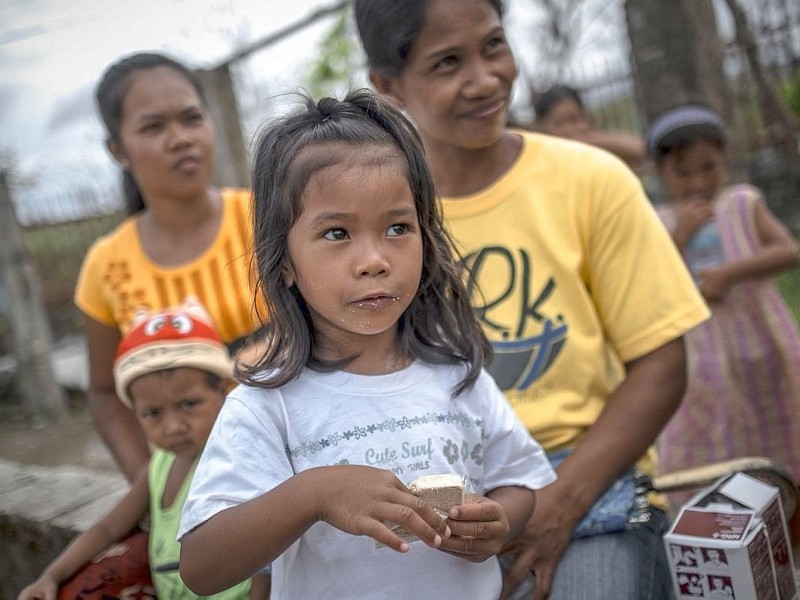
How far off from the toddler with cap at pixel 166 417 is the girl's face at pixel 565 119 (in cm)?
303

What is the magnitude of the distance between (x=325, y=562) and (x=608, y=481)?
69cm

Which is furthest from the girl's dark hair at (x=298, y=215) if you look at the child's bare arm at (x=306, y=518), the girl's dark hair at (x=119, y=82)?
the girl's dark hair at (x=119, y=82)

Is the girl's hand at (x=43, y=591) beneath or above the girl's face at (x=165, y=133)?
beneath

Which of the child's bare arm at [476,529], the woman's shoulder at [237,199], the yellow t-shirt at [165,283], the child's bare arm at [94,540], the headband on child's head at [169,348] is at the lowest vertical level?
the child's bare arm at [94,540]

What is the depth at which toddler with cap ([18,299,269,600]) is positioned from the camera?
2129 millimetres

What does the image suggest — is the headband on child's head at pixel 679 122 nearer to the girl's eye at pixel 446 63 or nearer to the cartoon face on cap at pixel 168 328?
the girl's eye at pixel 446 63

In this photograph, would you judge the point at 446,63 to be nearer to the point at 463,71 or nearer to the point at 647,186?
the point at 463,71

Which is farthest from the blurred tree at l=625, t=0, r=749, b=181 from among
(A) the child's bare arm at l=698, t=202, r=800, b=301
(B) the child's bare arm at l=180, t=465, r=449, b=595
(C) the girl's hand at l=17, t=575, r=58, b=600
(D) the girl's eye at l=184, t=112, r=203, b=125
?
(B) the child's bare arm at l=180, t=465, r=449, b=595

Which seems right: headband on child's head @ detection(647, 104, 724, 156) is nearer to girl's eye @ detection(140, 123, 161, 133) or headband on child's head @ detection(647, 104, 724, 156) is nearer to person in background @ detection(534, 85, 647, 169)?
person in background @ detection(534, 85, 647, 169)

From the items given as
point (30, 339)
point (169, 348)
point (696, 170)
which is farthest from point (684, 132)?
point (30, 339)

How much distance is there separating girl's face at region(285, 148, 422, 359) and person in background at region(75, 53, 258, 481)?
45.5 inches

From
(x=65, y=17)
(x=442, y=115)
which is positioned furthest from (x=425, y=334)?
(x=65, y=17)

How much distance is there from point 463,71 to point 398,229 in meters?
0.67

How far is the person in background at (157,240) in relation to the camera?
2.70 metres
